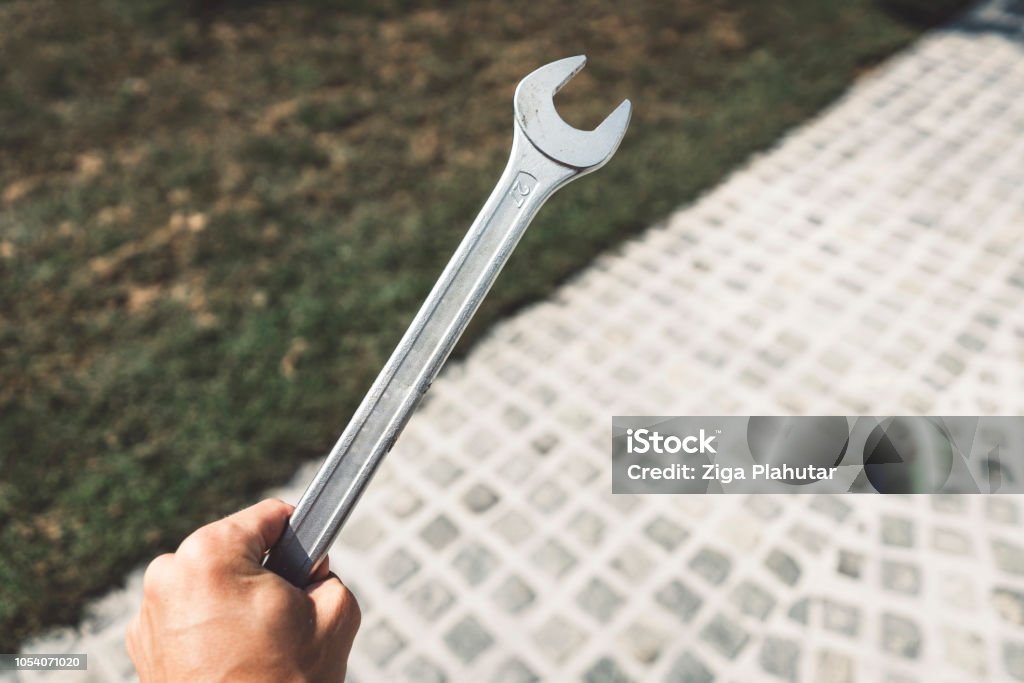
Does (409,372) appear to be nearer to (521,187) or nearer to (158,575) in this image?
(521,187)

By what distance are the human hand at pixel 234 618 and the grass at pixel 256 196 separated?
1936 millimetres

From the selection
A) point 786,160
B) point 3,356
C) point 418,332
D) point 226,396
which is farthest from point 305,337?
point 786,160

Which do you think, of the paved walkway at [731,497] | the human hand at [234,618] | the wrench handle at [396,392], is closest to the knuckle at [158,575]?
the human hand at [234,618]

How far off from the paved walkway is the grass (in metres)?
0.35

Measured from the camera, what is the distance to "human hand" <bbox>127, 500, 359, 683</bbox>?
146 centimetres

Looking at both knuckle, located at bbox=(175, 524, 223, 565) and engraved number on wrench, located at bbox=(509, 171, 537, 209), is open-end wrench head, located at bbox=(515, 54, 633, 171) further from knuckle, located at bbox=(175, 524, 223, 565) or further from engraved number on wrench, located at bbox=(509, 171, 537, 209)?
knuckle, located at bbox=(175, 524, 223, 565)

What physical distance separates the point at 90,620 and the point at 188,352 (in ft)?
4.98

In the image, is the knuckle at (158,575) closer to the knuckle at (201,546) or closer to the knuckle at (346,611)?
the knuckle at (201,546)

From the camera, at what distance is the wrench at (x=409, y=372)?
1729 millimetres

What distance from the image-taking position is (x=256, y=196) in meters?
5.00

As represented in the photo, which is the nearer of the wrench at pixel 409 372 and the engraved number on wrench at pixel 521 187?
the wrench at pixel 409 372

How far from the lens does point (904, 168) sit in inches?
203

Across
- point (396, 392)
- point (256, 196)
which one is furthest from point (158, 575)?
point (256, 196)

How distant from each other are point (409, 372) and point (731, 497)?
2223 millimetres
